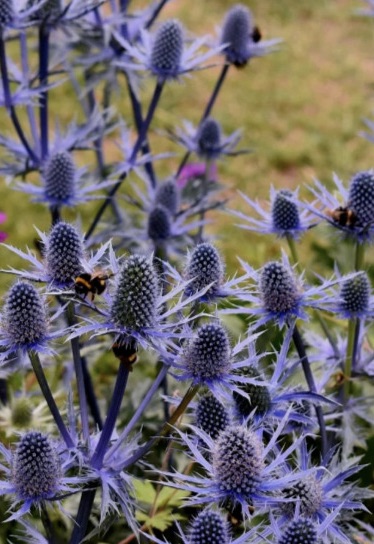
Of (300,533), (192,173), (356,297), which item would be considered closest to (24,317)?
(300,533)

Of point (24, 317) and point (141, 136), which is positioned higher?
point (24, 317)

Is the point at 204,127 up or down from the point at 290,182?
up

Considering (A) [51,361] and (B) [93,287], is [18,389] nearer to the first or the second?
(A) [51,361]

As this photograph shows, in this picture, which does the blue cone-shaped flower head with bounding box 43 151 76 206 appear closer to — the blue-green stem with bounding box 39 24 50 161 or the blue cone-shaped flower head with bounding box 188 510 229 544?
the blue-green stem with bounding box 39 24 50 161

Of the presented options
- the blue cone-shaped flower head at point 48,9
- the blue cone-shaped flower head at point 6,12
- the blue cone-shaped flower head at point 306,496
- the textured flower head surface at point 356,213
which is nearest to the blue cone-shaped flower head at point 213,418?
the blue cone-shaped flower head at point 306,496

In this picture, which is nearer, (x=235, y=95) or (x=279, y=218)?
(x=279, y=218)

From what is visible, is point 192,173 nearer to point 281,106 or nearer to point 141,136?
point 141,136

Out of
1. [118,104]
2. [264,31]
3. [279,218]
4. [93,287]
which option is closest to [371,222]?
[279,218]
